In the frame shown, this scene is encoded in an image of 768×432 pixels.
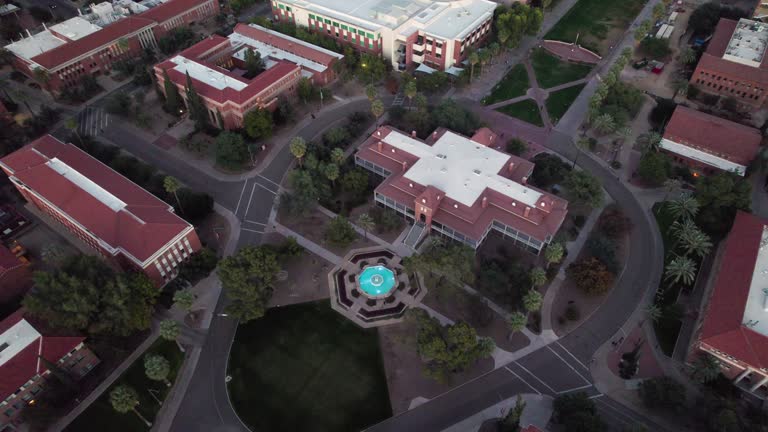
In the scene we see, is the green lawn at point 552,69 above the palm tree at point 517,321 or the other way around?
above

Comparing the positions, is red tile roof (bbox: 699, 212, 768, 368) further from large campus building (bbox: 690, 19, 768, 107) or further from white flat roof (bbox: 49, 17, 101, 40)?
white flat roof (bbox: 49, 17, 101, 40)

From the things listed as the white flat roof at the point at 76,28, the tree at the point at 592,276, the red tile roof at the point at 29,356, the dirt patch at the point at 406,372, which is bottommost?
the dirt patch at the point at 406,372

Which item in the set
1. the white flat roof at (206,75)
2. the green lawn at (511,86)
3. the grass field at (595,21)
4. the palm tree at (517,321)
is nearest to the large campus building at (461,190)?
the palm tree at (517,321)

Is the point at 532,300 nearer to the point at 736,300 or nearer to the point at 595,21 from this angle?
the point at 736,300

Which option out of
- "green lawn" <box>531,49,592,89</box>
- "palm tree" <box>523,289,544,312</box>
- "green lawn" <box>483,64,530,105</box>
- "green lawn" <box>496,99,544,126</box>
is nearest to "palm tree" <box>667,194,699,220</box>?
"palm tree" <box>523,289,544,312</box>

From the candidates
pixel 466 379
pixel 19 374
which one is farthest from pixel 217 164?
pixel 466 379

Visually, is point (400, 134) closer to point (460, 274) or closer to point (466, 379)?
point (460, 274)

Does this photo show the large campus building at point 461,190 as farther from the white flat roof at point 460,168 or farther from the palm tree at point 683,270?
the palm tree at point 683,270
